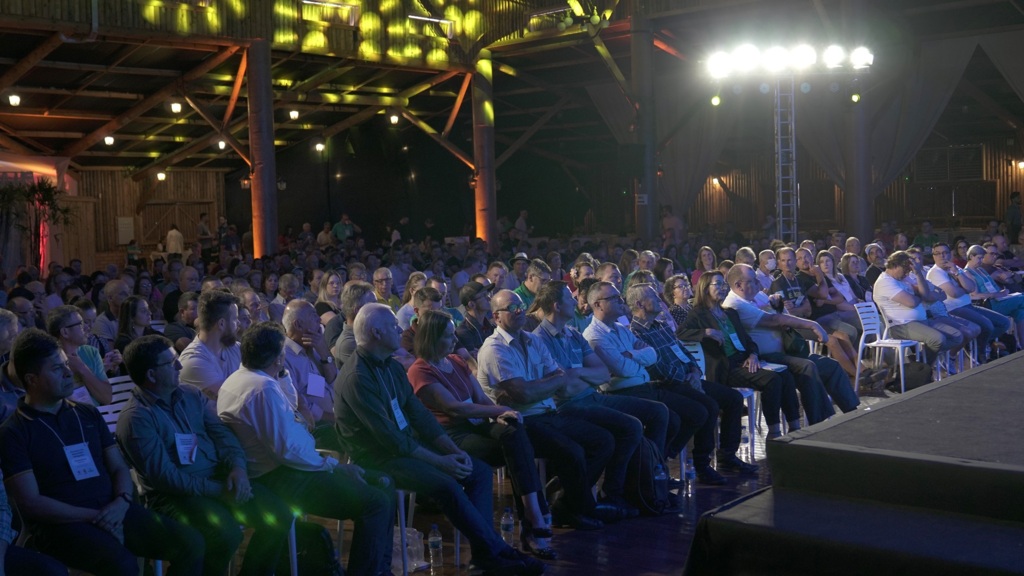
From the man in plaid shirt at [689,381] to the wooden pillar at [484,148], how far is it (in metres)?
10.7

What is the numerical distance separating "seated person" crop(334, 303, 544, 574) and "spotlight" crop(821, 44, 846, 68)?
29.3 feet

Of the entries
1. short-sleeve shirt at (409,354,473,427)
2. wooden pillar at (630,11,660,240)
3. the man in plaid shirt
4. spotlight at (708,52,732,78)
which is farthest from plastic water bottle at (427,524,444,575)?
wooden pillar at (630,11,660,240)

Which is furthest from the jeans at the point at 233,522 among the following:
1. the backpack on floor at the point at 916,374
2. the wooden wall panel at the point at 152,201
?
the wooden wall panel at the point at 152,201

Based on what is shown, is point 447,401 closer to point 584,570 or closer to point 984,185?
point 584,570

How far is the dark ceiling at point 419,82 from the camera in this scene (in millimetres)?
14016

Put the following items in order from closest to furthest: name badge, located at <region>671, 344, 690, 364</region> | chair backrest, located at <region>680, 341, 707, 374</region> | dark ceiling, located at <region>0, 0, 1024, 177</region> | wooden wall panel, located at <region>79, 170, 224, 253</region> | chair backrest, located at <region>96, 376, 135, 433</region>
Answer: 1. chair backrest, located at <region>96, 376, 135, 433</region>
2. name badge, located at <region>671, 344, 690, 364</region>
3. chair backrest, located at <region>680, 341, 707, 374</region>
4. dark ceiling, located at <region>0, 0, 1024, 177</region>
5. wooden wall panel, located at <region>79, 170, 224, 253</region>

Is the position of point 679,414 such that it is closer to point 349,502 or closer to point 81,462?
point 349,502

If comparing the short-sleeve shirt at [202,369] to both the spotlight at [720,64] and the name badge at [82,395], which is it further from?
the spotlight at [720,64]

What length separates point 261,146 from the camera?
1370 cm

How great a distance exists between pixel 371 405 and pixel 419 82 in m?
14.5

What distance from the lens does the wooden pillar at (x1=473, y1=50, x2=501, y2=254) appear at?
16484 mm

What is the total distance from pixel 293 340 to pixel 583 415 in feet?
4.88

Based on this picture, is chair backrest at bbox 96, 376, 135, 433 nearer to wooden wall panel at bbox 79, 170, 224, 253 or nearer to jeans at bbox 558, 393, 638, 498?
jeans at bbox 558, 393, 638, 498

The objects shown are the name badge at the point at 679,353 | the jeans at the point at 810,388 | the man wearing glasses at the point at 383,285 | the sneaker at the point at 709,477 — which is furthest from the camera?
the man wearing glasses at the point at 383,285
